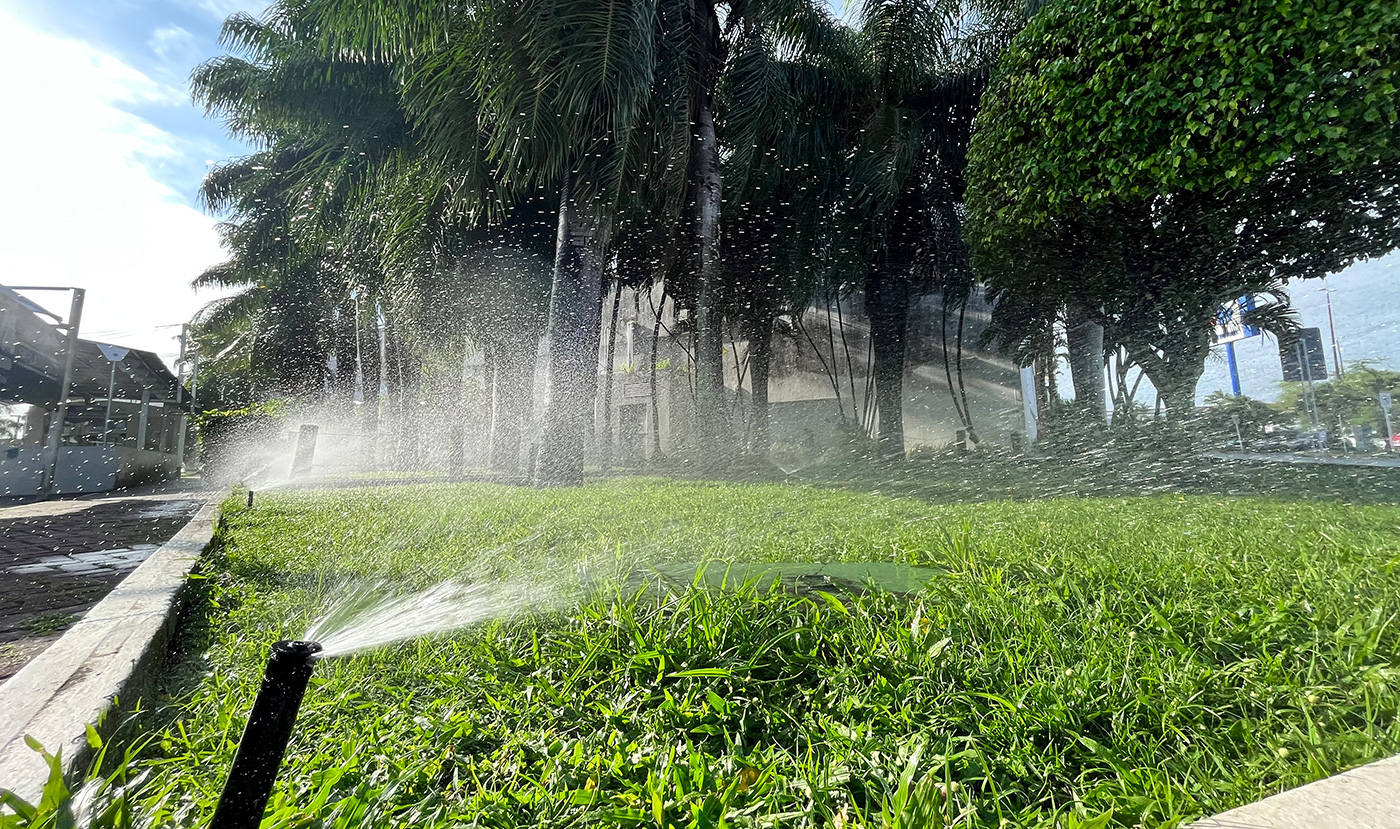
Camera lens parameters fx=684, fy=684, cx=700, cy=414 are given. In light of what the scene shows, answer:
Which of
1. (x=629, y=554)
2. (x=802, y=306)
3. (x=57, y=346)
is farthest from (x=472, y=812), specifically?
(x=57, y=346)

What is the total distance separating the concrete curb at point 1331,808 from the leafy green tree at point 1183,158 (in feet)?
17.4

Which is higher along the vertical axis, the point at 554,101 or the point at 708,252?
the point at 554,101

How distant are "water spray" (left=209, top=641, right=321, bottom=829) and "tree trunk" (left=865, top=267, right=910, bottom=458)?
41.4 feet

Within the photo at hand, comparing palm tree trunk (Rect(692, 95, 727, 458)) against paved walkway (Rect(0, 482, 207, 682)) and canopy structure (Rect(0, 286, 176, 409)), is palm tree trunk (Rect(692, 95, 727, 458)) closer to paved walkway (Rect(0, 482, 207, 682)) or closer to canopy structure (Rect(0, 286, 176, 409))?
paved walkway (Rect(0, 482, 207, 682))

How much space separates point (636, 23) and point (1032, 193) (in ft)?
14.8

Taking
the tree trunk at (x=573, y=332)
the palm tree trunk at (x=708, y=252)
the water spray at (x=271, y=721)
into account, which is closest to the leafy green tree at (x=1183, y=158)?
the palm tree trunk at (x=708, y=252)

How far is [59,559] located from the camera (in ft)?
15.0

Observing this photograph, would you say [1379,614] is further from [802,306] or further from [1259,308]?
[802,306]

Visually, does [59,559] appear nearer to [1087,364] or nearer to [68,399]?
[1087,364]

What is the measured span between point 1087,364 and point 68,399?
66.7 feet

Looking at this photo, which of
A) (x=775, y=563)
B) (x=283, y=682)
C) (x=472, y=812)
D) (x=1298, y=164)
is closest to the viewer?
(x=283, y=682)

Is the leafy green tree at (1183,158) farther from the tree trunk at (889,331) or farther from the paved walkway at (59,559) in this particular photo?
the paved walkway at (59,559)

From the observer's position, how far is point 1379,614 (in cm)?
164

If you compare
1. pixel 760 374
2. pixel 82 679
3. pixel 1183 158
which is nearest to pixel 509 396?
pixel 760 374
